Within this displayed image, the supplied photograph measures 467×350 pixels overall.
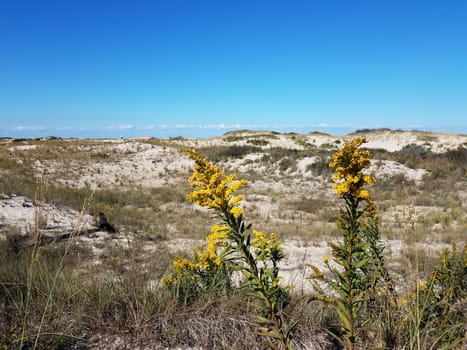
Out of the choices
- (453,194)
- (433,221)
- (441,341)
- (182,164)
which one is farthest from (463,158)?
(441,341)

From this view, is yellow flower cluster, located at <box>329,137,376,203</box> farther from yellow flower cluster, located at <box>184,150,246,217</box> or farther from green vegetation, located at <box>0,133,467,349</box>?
yellow flower cluster, located at <box>184,150,246,217</box>

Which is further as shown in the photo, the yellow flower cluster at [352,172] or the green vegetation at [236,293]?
the green vegetation at [236,293]

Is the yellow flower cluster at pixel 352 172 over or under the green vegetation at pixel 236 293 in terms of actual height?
over

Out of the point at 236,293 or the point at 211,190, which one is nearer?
the point at 211,190

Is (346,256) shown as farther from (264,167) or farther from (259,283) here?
(264,167)

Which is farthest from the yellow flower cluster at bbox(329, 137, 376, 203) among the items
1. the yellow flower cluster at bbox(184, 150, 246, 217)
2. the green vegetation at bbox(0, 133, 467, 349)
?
the yellow flower cluster at bbox(184, 150, 246, 217)

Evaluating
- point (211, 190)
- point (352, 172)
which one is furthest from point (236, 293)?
point (352, 172)

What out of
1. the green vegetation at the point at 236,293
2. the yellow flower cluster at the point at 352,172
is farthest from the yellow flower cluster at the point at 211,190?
the yellow flower cluster at the point at 352,172

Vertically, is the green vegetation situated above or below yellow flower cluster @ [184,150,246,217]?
below

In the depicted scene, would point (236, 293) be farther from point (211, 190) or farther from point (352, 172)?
point (352, 172)

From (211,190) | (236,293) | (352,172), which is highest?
(352,172)

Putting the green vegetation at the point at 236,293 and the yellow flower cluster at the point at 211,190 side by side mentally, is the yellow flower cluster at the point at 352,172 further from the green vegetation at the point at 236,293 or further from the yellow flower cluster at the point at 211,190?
the yellow flower cluster at the point at 211,190

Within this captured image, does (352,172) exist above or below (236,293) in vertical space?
above

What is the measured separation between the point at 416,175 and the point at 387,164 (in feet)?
6.10
